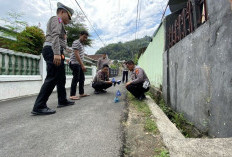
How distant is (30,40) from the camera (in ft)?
20.0

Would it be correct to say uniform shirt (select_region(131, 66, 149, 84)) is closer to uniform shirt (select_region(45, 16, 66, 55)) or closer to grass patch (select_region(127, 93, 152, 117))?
grass patch (select_region(127, 93, 152, 117))

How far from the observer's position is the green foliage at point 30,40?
5688 mm

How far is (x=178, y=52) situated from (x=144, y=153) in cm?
244

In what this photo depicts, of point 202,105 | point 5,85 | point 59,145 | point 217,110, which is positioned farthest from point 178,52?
point 5,85

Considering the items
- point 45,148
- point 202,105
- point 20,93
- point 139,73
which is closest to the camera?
point 45,148

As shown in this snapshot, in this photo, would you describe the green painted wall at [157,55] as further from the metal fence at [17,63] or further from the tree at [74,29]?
the tree at [74,29]

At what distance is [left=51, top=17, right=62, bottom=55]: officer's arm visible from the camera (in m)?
2.80

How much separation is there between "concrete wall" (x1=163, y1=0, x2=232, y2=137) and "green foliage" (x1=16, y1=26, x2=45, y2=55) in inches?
209

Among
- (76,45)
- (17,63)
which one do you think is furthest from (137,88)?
(17,63)

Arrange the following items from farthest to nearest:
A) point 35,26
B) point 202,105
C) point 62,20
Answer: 1. point 35,26
2. point 62,20
3. point 202,105

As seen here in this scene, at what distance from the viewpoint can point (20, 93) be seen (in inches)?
198

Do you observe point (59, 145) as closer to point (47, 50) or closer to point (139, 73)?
point (47, 50)

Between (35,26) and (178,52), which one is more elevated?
(35,26)

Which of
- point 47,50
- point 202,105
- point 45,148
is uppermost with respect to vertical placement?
point 47,50
